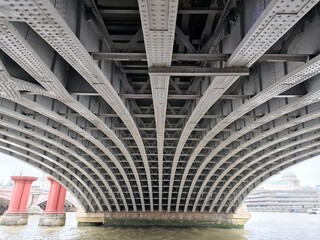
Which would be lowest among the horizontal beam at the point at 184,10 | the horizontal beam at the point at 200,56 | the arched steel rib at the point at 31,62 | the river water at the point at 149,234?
the river water at the point at 149,234

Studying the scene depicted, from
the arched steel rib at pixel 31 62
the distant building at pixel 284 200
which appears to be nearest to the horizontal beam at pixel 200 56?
the arched steel rib at pixel 31 62

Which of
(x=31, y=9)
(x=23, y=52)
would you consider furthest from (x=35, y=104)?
(x=31, y=9)

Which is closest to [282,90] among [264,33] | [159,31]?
[264,33]

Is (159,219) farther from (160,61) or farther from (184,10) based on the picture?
(184,10)

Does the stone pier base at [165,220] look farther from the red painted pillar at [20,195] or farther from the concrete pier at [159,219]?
the red painted pillar at [20,195]

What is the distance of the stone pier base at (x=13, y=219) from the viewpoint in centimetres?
Result: 3372

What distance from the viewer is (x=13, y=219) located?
113ft

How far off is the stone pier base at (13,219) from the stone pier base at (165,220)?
11131mm

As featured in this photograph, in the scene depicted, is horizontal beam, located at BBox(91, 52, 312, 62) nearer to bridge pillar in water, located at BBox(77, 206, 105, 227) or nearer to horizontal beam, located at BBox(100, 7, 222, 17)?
horizontal beam, located at BBox(100, 7, 222, 17)

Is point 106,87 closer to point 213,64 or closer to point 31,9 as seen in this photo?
point 213,64

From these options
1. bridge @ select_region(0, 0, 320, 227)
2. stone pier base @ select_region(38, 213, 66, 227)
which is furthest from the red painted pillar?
bridge @ select_region(0, 0, 320, 227)

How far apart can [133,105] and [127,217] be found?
85.8 ft

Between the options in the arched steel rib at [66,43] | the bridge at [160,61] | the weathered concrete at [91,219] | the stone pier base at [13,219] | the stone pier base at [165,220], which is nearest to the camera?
the arched steel rib at [66,43]

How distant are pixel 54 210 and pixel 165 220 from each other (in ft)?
49.2
